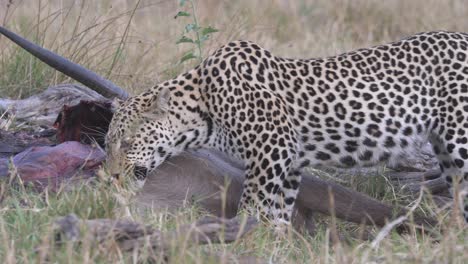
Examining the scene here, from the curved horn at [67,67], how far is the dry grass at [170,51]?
55.6 inches

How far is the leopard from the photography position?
643 centimetres

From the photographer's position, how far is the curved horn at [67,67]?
707 centimetres

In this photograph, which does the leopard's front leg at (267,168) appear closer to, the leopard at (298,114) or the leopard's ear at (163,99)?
the leopard at (298,114)

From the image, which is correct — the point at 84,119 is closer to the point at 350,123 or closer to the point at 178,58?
the point at 350,123

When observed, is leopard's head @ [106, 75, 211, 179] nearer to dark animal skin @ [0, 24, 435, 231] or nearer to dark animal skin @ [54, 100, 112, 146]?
dark animal skin @ [0, 24, 435, 231]

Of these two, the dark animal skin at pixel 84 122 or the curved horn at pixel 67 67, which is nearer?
the dark animal skin at pixel 84 122

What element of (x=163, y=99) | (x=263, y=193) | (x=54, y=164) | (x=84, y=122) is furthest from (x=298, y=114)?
(x=54, y=164)

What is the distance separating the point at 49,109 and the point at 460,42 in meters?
3.13

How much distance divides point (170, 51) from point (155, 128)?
4.07m

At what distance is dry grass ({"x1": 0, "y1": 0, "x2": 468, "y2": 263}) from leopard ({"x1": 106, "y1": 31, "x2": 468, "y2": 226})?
1.58 feet

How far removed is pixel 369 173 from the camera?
7.70 meters

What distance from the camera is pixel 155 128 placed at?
6.45 meters

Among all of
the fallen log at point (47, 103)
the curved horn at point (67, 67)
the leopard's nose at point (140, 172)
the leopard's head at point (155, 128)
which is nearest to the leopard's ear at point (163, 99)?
the leopard's head at point (155, 128)

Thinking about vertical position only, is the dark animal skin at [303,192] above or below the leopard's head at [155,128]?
below
